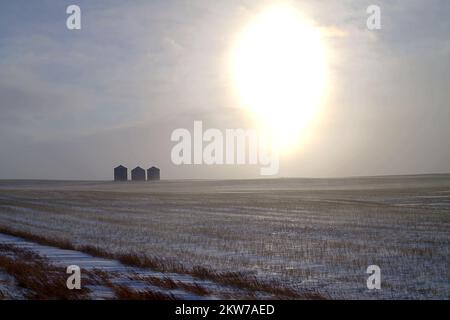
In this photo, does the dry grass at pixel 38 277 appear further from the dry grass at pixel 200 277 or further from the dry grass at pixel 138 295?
the dry grass at pixel 200 277

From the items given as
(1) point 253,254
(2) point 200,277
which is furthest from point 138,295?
(1) point 253,254

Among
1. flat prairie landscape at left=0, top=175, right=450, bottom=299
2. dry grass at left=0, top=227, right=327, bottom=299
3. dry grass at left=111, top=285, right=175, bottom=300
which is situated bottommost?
flat prairie landscape at left=0, top=175, right=450, bottom=299

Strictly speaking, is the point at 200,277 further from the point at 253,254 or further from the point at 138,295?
the point at 253,254

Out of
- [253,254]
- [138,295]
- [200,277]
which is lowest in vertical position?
[253,254]

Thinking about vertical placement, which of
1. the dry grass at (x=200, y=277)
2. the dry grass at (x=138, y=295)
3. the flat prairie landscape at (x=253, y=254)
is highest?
the dry grass at (x=138, y=295)

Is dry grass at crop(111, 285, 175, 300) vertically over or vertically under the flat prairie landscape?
over

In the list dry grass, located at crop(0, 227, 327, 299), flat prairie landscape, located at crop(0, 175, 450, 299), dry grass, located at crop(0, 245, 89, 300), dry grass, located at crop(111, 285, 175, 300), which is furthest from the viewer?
flat prairie landscape, located at crop(0, 175, 450, 299)

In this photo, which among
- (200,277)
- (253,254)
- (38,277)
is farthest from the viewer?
(253,254)

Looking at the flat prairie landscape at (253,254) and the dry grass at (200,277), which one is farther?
the flat prairie landscape at (253,254)

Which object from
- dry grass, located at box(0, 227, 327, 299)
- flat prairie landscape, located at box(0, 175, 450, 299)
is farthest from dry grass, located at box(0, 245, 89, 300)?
dry grass, located at box(0, 227, 327, 299)

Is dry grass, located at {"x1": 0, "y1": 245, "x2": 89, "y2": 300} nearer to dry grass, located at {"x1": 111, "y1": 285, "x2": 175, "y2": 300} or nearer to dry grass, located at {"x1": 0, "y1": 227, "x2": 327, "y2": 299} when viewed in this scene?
dry grass, located at {"x1": 111, "y1": 285, "x2": 175, "y2": 300}

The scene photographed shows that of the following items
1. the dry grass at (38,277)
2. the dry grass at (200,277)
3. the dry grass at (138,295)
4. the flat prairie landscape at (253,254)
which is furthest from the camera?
the flat prairie landscape at (253,254)

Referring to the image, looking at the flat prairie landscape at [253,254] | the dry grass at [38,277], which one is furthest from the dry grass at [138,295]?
the dry grass at [38,277]
